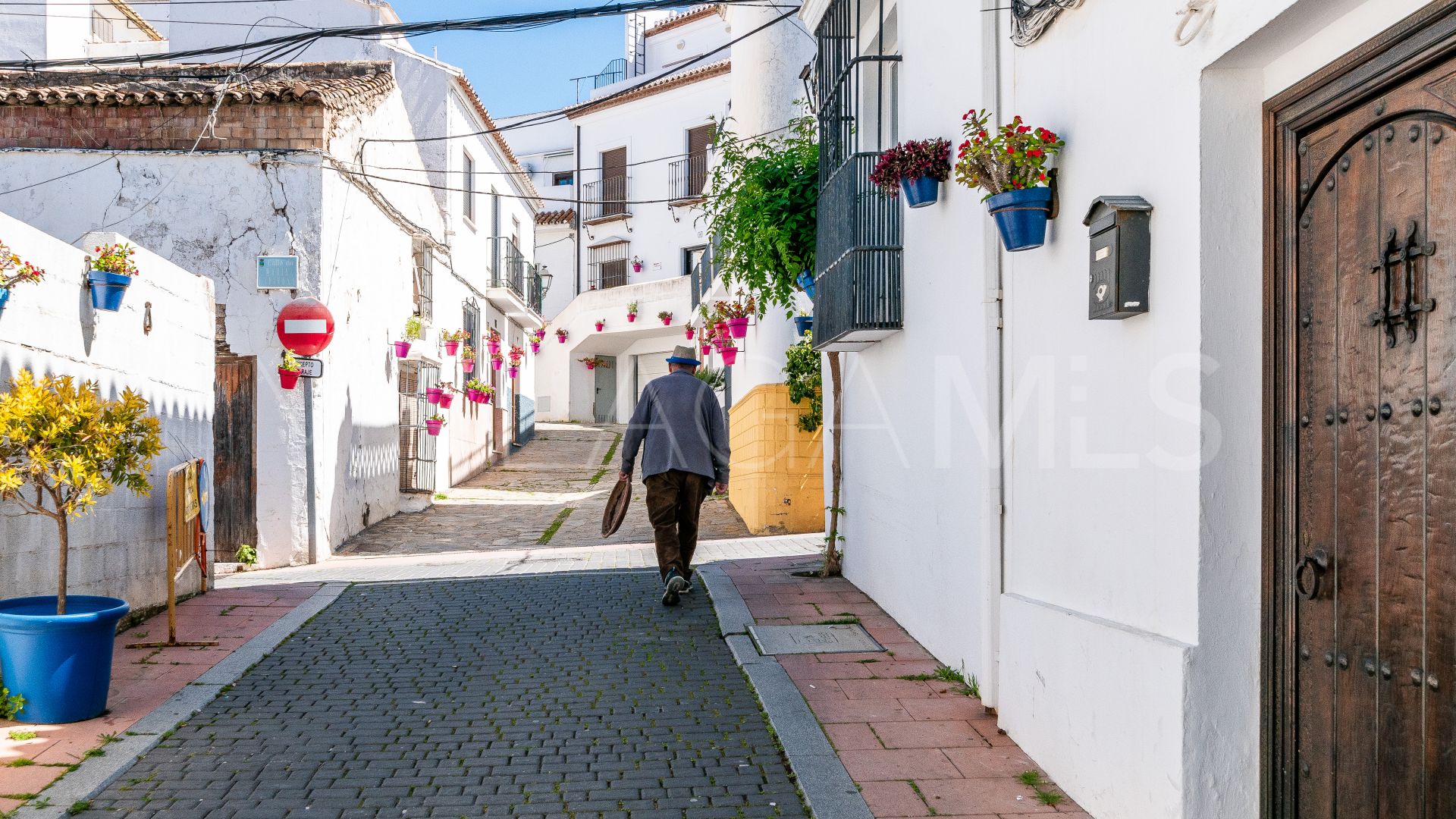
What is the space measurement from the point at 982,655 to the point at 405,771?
8.29ft

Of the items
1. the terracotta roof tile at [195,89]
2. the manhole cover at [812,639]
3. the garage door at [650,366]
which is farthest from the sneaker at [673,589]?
the garage door at [650,366]

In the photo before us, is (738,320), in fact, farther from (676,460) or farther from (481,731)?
(481,731)

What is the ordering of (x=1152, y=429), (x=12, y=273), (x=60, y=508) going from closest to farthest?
1. (x=1152, y=429)
2. (x=60, y=508)
3. (x=12, y=273)

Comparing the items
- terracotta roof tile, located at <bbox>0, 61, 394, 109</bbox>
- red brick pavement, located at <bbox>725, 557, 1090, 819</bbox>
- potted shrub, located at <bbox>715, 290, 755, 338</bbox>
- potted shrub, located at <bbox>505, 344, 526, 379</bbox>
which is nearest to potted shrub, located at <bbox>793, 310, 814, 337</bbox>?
potted shrub, located at <bbox>715, 290, 755, 338</bbox>

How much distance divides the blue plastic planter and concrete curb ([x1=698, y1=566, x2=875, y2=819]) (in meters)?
3.04

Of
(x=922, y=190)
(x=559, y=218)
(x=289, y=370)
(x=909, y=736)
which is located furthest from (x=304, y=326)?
(x=559, y=218)

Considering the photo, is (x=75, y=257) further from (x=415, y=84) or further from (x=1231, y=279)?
(x=415, y=84)

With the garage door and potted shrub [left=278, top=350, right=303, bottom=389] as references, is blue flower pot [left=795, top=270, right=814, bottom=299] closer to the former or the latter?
potted shrub [left=278, top=350, right=303, bottom=389]

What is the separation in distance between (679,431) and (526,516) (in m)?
8.16

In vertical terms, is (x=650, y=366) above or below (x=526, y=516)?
above

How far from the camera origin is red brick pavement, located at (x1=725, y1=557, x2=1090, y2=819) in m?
3.90

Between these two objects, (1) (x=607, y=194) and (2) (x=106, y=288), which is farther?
(1) (x=607, y=194)

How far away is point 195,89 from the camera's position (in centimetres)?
1179

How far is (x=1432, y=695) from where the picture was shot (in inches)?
101
